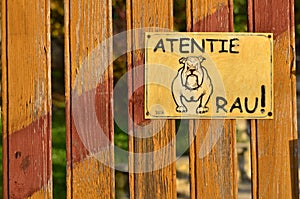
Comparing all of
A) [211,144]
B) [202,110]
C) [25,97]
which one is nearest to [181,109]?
[202,110]

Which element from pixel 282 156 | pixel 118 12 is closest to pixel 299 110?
pixel 118 12

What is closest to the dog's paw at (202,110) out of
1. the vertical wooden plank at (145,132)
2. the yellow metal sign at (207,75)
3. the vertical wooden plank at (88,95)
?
the yellow metal sign at (207,75)

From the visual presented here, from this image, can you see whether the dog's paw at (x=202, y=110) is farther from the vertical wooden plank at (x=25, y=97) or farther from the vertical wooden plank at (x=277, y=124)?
the vertical wooden plank at (x=25, y=97)

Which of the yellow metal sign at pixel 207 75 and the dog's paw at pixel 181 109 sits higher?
the yellow metal sign at pixel 207 75

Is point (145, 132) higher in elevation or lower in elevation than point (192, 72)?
lower

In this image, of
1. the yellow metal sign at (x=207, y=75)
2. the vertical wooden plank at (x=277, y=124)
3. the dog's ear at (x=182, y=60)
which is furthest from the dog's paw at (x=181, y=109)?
the vertical wooden plank at (x=277, y=124)

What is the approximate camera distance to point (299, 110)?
22.3 ft

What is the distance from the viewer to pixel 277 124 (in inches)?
101

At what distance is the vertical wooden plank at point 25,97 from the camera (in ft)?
8.09

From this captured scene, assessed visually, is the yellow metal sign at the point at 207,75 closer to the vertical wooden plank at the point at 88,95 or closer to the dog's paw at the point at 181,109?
the dog's paw at the point at 181,109

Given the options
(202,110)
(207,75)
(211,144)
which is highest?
(207,75)

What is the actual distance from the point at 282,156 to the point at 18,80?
1.03m

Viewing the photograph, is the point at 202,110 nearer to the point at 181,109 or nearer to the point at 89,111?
the point at 181,109

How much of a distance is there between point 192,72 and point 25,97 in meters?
0.62
